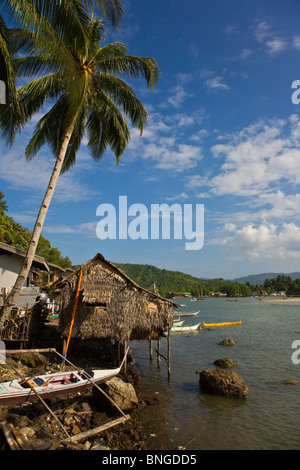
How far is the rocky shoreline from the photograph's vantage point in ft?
Result: 19.2

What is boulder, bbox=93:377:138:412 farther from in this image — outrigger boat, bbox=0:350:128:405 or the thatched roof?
the thatched roof

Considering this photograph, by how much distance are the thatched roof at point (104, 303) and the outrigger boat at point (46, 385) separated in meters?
1.99

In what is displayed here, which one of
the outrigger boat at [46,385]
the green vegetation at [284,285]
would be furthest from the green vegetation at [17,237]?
the green vegetation at [284,285]

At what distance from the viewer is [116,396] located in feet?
28.7

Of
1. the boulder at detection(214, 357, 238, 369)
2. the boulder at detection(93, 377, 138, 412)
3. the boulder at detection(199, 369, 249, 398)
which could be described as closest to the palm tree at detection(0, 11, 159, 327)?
the boulder at detection(93, 377, 138, 412)

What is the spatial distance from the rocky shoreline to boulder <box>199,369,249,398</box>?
8.85 feet

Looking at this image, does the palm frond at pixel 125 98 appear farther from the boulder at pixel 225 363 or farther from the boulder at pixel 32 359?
the boulder at pixel 225 363

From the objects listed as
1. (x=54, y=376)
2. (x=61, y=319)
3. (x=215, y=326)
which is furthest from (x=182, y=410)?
(x=215, y=326)

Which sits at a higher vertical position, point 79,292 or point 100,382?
point 79,292

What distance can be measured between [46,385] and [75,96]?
29.3ft

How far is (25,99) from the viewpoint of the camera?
10664 millimetres

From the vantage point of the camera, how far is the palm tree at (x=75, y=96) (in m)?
8.75
